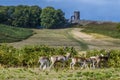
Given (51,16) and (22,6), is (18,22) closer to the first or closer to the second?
(51,16)

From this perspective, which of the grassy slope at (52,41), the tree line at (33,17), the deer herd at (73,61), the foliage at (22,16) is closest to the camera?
the deer herd at (73,61)

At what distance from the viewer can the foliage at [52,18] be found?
171m

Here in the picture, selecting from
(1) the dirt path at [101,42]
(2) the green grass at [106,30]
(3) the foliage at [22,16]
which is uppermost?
(3) the foliage at [22,16]

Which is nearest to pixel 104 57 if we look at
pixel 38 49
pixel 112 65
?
pixel 112 65

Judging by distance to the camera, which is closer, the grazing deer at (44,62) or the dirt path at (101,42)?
the grazing deer at (44,62)

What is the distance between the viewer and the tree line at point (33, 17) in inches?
6629

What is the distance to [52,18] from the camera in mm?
177125

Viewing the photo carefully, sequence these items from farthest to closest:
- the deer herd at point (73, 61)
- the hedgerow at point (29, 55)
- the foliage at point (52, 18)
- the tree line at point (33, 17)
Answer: the foliage at point (52, 18) → the tree line at point (33, 17) → the hedgerow at point (29, 55) → the deer herd at point (73, 61)

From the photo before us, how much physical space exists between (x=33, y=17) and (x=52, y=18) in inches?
294

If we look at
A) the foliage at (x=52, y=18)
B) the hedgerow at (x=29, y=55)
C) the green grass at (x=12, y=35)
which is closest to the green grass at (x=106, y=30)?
the green grass at (x=12, y=35)

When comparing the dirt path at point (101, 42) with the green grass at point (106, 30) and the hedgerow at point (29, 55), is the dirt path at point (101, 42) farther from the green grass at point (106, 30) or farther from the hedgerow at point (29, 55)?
the hedgerow at point (29, 55)

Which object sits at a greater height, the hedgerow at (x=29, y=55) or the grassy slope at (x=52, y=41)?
the hedgerow at (x=29, y=55)

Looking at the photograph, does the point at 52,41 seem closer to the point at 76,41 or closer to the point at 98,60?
the point at 76,41

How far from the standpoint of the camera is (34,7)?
188m
